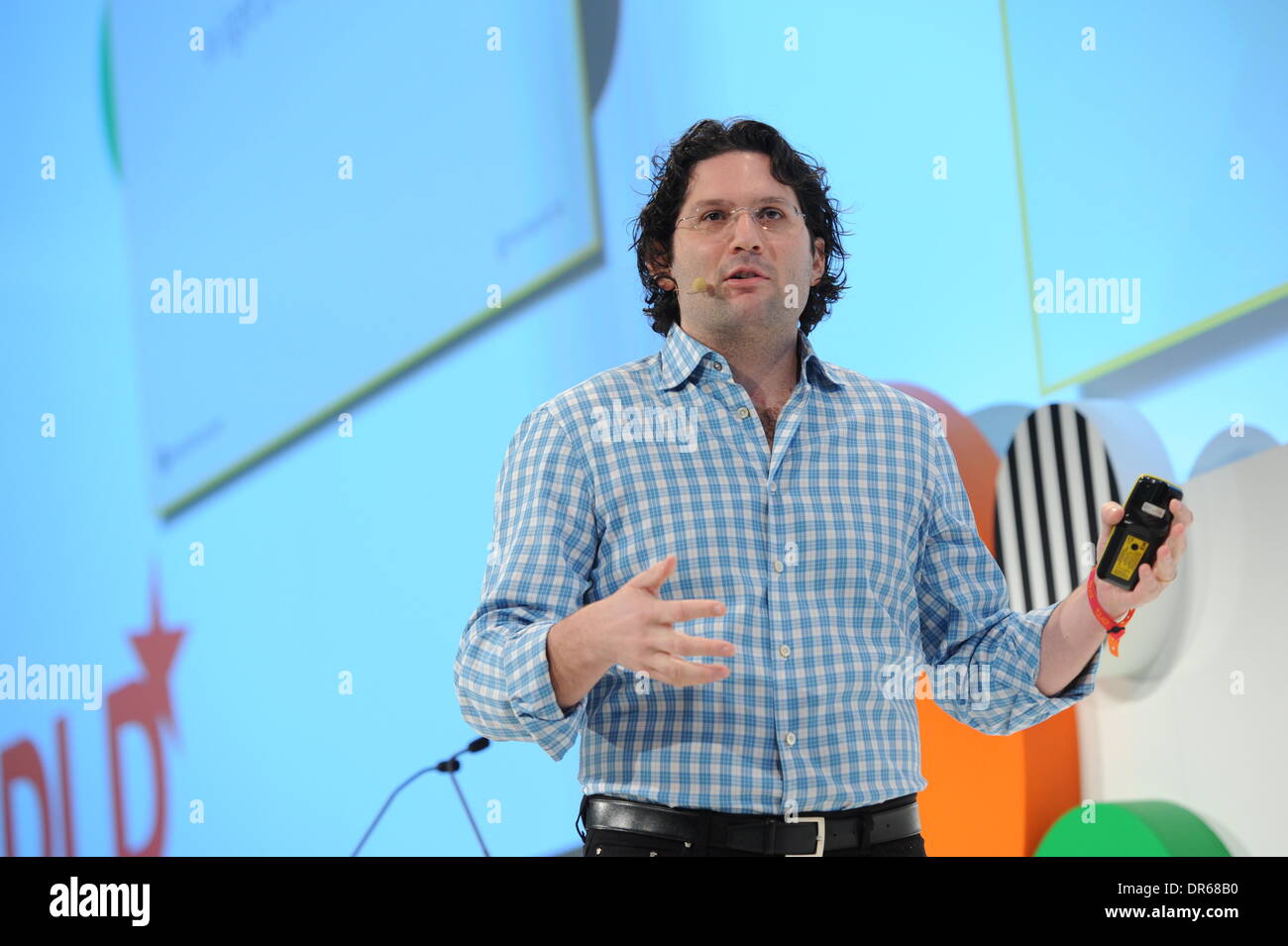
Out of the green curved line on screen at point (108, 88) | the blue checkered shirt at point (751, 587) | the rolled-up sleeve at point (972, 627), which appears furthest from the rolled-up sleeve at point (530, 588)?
the green curved line on screen at point (108, 88)

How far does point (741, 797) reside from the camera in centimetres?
162

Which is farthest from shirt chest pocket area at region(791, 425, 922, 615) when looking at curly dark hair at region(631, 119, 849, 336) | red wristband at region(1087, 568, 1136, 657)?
Answer: curly dark hair at region(631, 119, 849, 336)

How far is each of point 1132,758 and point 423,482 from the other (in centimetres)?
186

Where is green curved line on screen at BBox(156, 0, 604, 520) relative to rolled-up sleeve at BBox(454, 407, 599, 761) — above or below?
above

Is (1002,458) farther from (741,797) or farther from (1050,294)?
(741,797)

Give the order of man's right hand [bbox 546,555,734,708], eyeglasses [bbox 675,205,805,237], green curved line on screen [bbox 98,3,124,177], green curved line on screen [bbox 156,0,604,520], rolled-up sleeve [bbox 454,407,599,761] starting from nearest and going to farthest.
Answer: man's right hand [bbox 546,555,734,708]
rolled-up sleeve [bbox 454,407,599,761]
eyeglasses [bbox 675,205,805,237]
green curved line on screen [bbox 156,0,604,520]
green curved line on screen [bbox 98,3,124,177]

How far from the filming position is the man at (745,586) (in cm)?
161

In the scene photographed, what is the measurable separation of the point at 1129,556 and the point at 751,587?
1.62 ft

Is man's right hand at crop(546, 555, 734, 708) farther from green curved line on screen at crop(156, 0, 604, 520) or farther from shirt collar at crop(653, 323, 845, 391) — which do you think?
green curved line on screen at crop(156, 0, 604, 520)

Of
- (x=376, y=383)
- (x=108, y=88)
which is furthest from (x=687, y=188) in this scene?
(x=108, y=88)

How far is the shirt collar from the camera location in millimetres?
1848

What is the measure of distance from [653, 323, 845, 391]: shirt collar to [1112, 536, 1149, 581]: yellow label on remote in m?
0.50

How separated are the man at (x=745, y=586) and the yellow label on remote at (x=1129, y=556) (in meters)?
0.02
